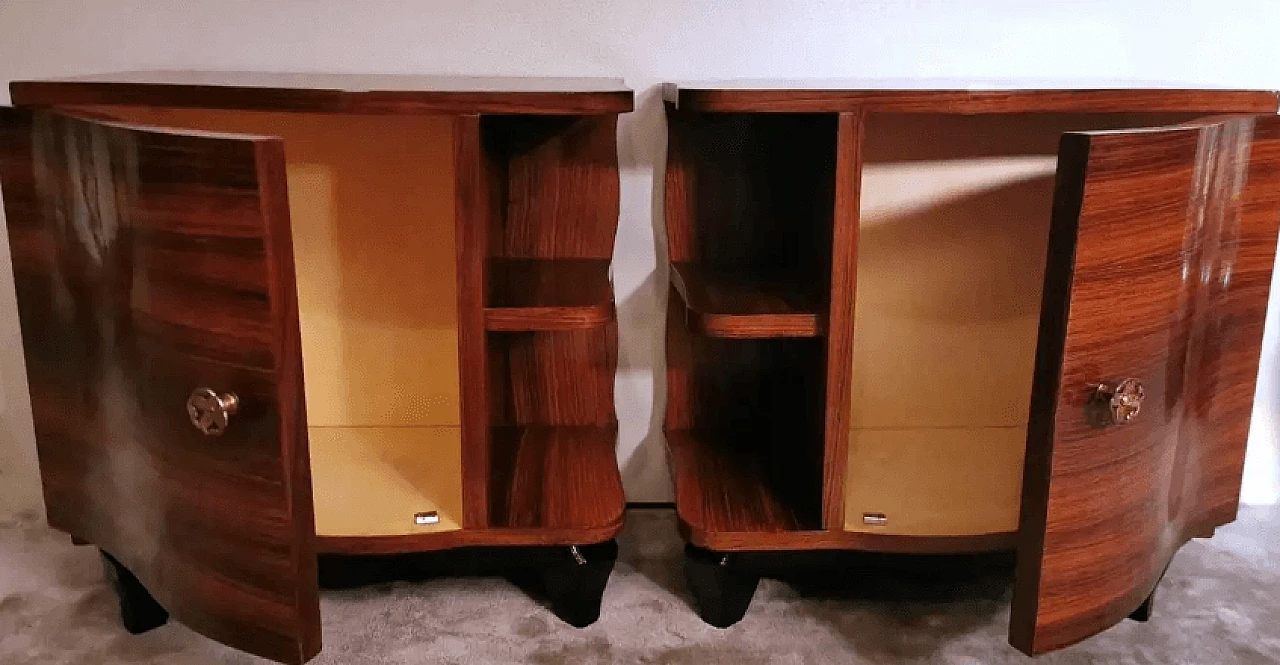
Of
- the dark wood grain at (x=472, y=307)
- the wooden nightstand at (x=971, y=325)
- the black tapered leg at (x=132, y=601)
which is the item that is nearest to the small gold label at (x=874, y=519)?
the wooden nightstand at (x=971, y=325)

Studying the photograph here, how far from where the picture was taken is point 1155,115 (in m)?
0.92

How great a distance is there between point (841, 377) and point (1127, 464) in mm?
230

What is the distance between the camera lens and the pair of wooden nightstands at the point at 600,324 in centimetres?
63

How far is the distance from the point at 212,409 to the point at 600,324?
0.36 meters

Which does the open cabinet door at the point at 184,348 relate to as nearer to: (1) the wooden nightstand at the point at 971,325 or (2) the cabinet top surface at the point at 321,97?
(2) the cabinet top surface at the point at 321,97

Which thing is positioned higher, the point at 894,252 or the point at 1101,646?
the point at 894,252

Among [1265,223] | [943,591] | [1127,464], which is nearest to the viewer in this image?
[1127,464]

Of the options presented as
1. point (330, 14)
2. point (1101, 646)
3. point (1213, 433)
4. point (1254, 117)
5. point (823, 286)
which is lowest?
point (1101, 646)

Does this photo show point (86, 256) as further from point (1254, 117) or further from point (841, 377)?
point (1254, 117)

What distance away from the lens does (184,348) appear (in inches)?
25.0

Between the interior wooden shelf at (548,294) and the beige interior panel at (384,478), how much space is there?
0.50ft

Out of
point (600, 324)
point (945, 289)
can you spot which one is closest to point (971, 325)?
point (945, 289)

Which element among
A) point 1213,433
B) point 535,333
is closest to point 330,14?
point 535,333

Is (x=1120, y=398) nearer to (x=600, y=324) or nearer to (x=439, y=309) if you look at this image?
(x=600, y=324)
